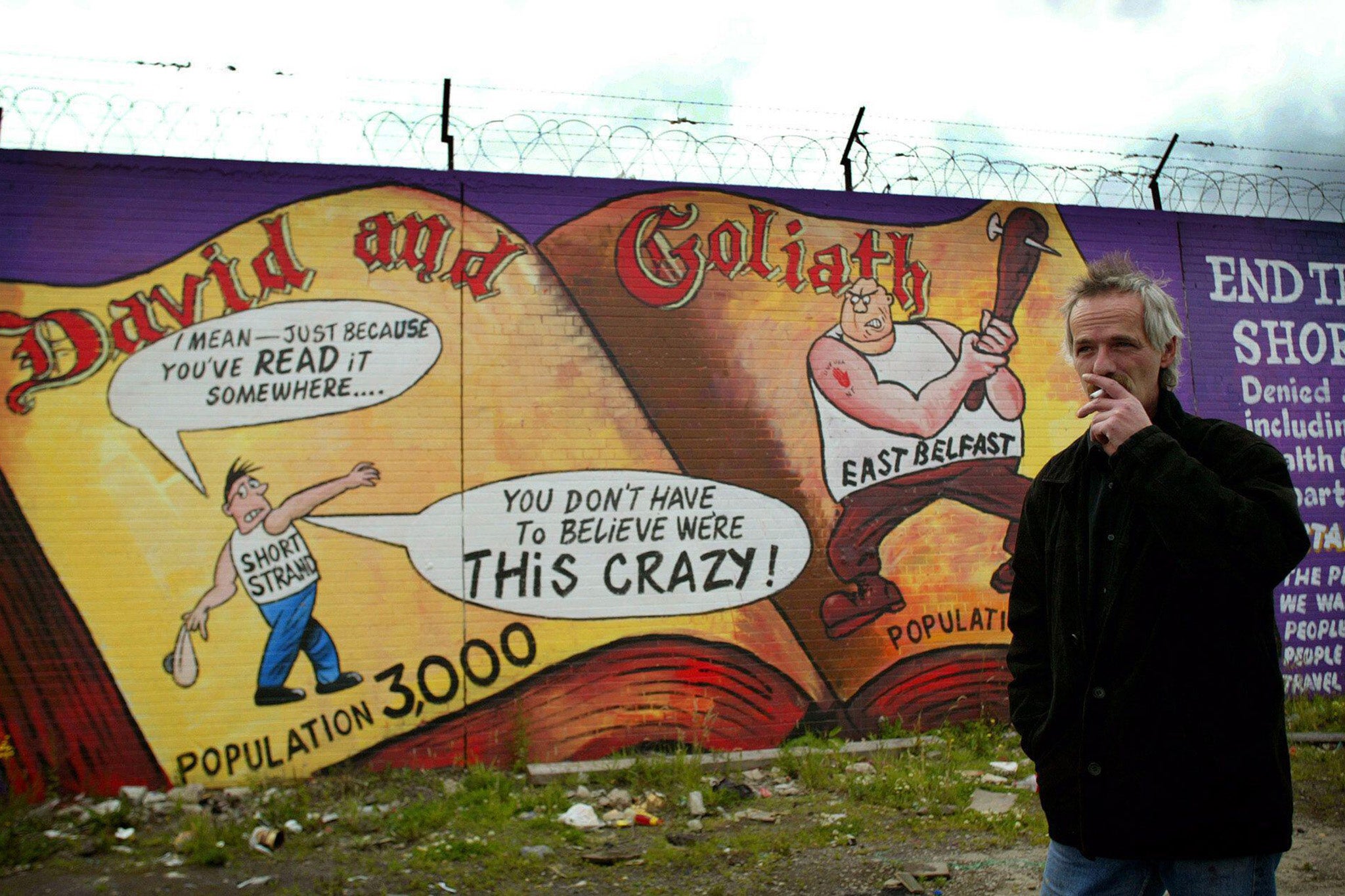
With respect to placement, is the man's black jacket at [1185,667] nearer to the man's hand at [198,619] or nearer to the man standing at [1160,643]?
the man standing at [1160,643]

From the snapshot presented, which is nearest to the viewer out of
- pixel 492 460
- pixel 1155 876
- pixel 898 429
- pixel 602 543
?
pixel 1155 876

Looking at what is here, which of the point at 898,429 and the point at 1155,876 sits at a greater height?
the point at 898,429

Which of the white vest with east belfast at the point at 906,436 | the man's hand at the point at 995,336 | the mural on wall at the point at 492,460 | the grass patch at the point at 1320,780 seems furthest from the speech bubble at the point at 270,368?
the grass patch at the point at 1320,780

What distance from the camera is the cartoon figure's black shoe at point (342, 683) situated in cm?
590

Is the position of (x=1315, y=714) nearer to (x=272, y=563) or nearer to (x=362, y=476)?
(x=362, y=476)

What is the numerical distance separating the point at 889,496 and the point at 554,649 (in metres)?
2.58

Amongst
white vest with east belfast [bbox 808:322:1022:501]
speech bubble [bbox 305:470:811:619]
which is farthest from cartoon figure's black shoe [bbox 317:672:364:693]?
white vest with east belfast [bbox 808:322:1022:501]

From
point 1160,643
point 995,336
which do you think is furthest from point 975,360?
point 1160,643

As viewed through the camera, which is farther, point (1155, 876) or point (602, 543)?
point (602, 543)

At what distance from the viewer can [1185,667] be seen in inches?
78.9

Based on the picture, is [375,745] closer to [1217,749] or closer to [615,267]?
[615,267]

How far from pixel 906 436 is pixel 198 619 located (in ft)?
15.9

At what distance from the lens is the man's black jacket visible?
192cm

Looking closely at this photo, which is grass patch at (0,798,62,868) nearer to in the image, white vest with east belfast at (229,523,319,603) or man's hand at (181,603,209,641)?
man's hand at (181,603,209,641)
